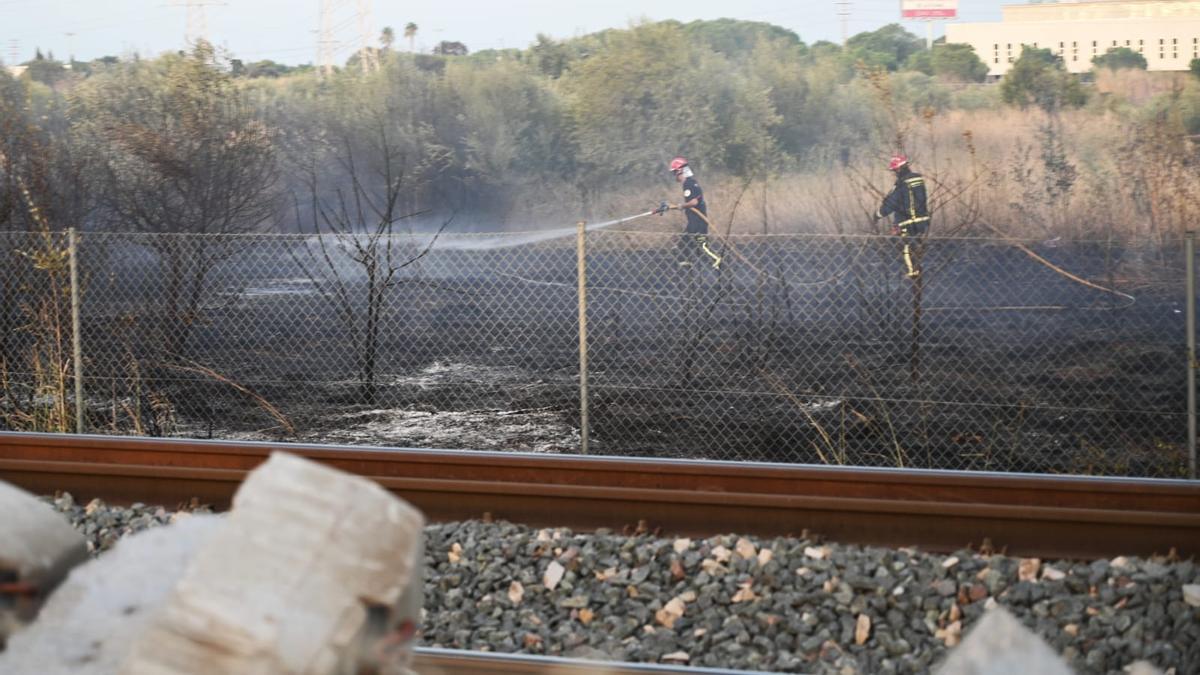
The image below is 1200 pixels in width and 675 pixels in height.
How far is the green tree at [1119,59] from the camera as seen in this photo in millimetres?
30375

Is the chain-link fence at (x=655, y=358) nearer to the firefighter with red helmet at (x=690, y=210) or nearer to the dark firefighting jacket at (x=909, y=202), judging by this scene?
the firefighter with red helmet at (x=690, y=210)

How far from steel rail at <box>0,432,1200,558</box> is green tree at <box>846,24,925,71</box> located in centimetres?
3056

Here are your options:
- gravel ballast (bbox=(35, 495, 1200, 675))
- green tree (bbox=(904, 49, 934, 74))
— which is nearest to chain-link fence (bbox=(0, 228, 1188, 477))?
gravel ballast (bbox=(35, 495, 1200, 675))

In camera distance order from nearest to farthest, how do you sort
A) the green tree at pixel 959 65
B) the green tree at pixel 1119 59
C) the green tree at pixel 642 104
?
the green tree at pixel 642 104 → the green tree at pixel 1119 59 → the green tree at pixel 959 65

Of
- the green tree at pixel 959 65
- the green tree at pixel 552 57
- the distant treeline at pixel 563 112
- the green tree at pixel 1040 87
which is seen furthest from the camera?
the green tree at pixel 552 57

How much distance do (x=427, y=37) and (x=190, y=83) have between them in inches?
470

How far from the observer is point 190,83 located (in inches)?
966

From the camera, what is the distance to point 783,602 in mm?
5594

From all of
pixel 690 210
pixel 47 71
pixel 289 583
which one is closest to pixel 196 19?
pixel 47 71

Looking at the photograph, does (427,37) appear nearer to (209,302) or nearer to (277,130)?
(277,130)

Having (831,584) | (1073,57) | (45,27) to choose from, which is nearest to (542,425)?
(831,584)

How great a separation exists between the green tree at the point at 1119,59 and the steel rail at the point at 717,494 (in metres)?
26.5

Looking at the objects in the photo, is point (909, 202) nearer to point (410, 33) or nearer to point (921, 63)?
point (921, 63)

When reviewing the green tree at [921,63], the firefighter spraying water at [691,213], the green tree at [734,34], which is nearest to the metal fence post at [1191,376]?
the firefighter spraying water at [691,213]
